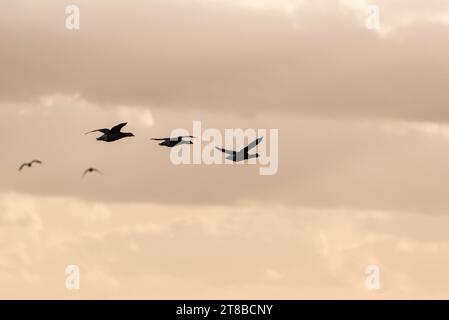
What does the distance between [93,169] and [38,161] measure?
1096cm

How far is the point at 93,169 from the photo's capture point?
19338 centimetres

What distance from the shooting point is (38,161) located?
199500mm
